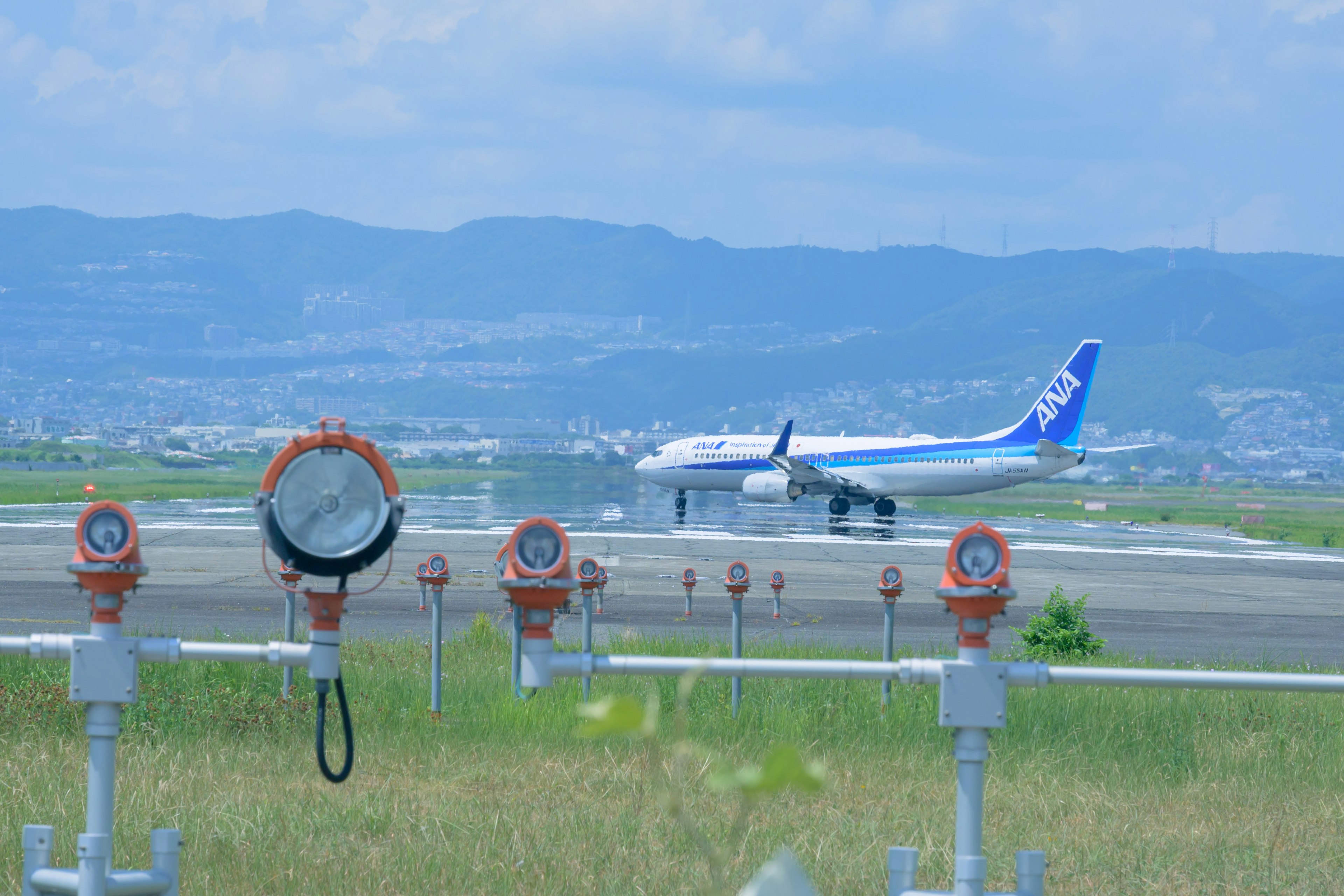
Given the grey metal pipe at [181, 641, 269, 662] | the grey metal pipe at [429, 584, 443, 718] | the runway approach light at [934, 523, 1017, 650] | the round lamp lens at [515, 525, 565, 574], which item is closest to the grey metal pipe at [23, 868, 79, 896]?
the grey metal pipe at [181, 641, 269, 662]

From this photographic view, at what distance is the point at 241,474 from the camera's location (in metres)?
98.9

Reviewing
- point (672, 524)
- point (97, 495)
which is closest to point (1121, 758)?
point (672, 524)

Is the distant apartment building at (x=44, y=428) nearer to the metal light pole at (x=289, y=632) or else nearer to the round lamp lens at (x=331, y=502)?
the metal light pole at (x=289, y=632)

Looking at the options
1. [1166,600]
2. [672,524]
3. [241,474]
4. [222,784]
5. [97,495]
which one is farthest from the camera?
[241,474]

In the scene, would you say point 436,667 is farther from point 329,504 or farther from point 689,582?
point 689,582

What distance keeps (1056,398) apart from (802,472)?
1051 centimetres

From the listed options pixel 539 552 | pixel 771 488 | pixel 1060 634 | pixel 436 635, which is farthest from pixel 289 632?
pixel 771 488

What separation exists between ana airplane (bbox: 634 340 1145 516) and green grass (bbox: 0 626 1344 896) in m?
38.8

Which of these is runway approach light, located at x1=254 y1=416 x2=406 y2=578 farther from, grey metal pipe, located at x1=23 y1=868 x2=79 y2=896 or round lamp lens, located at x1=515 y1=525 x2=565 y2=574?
grey metal pipe, located at x1=23 y1=868 x2=79 y2=896

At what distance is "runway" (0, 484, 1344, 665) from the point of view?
20062 millimetres

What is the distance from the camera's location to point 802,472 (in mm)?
51094

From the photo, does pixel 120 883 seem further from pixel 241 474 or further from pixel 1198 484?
pixel 1198 484

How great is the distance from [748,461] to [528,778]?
1778 inches

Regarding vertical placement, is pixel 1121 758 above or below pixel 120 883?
below
